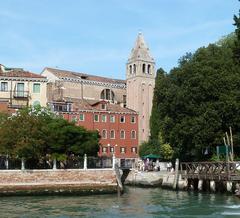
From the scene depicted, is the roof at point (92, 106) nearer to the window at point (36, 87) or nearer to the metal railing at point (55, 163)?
the window at point (36, 87)

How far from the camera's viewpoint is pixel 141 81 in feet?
291

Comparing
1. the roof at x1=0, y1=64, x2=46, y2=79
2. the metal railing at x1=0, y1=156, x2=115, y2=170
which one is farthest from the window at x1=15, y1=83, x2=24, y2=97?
the metal railing at x1=0, y1=156, x2=115, y2=170

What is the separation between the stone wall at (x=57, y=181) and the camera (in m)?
40.7

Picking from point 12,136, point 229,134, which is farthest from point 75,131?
point 229,134

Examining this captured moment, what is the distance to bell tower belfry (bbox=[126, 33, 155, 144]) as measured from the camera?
8550cm

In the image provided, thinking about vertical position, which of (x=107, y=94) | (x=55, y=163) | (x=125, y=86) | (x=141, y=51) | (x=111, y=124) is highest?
(x=141, y=51)

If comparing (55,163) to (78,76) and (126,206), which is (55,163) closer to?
(126,206)

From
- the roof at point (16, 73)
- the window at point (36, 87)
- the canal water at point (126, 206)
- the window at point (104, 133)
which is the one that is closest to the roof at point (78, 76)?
the window at point (104, 133)

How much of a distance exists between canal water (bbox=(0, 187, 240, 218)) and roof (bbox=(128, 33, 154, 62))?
171ft

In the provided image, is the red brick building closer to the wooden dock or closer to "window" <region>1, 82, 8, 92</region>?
"window" <region>1, 82, 8, 92</region>

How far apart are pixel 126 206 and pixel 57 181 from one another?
10776mm

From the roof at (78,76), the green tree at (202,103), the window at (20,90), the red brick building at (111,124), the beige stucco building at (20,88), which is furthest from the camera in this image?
the roof at (78,76)

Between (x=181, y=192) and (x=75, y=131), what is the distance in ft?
33.7

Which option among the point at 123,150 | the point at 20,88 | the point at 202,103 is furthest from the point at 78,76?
the point at 202,103
